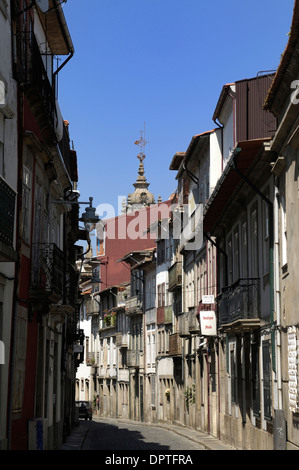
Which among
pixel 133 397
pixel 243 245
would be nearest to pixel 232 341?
pixel 243 245

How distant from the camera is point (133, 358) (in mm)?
54031

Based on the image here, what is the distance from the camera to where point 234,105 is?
24.2 meters

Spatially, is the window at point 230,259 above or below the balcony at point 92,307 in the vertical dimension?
below

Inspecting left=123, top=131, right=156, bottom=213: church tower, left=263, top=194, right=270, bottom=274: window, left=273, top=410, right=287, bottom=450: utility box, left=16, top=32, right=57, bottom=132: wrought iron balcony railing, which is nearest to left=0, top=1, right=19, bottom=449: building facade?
left=16, top=32, right=57, bottom=132: wrought iron balcony railing

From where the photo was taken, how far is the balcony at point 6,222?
1217cm

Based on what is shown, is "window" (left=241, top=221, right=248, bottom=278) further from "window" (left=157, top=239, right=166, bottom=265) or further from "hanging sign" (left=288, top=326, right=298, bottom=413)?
"window" (left=157, top=239, right=166, bottom=265)

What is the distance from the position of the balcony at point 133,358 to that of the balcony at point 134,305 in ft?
8.17

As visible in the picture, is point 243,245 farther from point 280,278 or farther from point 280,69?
point 280,69

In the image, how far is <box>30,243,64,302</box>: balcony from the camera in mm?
16678

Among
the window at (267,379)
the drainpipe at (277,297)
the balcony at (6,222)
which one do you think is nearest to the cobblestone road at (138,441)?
the window at (267,379)

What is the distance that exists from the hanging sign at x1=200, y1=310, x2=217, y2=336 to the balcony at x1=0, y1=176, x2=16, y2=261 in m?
15.1

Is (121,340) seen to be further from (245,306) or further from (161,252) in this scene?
(245,306)

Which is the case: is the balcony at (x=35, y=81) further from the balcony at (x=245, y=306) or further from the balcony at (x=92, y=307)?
the balcony at (x=92, y=307)

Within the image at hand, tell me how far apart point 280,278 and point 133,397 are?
126 ft
